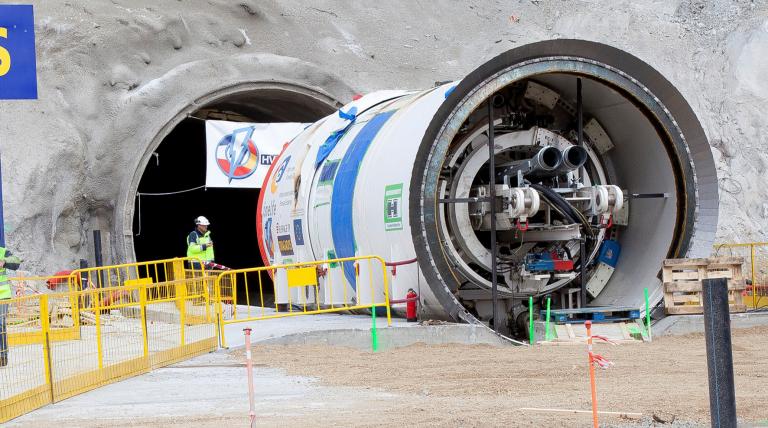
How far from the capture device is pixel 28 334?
43.8 ft

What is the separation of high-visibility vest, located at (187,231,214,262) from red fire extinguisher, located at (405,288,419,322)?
5686 mm

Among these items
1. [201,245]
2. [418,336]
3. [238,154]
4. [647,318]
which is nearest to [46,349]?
[418,336]

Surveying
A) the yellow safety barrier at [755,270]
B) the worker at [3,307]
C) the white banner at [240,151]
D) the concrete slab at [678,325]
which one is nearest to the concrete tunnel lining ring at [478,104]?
the concrete slab at [678,325]

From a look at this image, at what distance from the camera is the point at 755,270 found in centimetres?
2384

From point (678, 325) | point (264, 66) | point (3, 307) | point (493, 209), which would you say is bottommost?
point (678, 325)

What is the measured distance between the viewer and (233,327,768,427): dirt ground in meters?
8.43

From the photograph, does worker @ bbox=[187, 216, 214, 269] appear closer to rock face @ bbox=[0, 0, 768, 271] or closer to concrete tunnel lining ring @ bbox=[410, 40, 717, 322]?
rock face @ bbox=[0, 0, 768, 271]

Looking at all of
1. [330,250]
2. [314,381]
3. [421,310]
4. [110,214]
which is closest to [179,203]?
[110,214]

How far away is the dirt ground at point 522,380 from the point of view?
8430 millimetres

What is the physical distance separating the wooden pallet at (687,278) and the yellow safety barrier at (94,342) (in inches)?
236

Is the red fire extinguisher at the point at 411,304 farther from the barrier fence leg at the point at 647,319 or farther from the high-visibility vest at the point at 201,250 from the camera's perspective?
the high-visibility vest at the point at 201,250

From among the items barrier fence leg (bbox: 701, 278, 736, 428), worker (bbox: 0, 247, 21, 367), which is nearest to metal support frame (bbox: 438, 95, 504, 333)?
worker (bbox: 0, 247, 21, 367)

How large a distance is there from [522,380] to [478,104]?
441 cm

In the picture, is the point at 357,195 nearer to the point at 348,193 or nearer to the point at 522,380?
the point at 348,193
